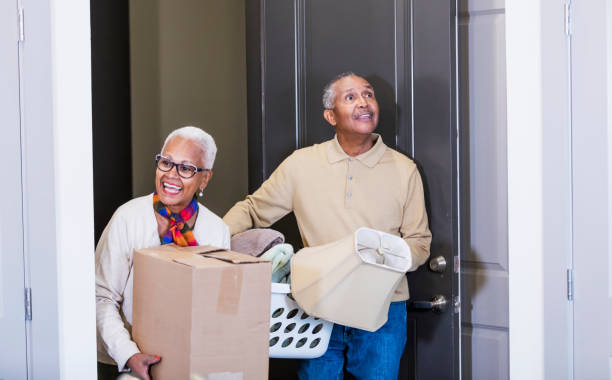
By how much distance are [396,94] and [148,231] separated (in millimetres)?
976

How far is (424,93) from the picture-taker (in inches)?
91.7

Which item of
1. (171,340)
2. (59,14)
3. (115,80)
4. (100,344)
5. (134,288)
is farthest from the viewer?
(115,80)

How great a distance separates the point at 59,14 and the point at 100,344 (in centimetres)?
86

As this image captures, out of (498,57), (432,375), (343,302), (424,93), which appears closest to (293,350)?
(343,302)

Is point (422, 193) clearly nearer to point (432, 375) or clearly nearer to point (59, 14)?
point (432, 375)

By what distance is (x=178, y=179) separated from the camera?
1936 mm

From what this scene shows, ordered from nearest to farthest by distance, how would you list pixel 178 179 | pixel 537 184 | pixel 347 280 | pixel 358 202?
pixel 537 184 < pixel 347 280 < pixel 178 179 < pixel 358 202

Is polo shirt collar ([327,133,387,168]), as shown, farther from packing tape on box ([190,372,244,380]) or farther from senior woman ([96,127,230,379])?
packing tape on box ([190,372,244,380])

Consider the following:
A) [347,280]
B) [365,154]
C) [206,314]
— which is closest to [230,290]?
[206,314]

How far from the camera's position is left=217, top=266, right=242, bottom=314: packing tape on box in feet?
5.17

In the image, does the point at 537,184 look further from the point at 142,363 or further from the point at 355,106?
the point at 142,363

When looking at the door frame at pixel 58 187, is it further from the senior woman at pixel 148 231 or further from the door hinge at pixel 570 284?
the door hinge at pixel 570 284

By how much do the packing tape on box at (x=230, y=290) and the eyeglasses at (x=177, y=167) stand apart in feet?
1.50

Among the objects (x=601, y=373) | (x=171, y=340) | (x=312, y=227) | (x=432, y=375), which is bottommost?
(x=432, y=375)
